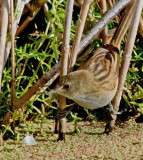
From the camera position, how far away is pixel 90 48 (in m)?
2.70

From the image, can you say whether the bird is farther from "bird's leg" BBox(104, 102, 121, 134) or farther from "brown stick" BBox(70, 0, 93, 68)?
"bird's leg" BBox(104, 102, 121, 134)

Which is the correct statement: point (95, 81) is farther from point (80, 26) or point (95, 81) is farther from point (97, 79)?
point (80, 26)

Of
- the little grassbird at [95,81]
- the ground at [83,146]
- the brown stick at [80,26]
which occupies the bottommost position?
the ground at [83,146]

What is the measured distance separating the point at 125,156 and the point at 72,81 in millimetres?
621

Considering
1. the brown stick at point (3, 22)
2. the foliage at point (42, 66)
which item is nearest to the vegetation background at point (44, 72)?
the foliage at point (42, 66)

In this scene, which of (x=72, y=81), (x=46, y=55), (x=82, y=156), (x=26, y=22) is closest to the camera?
(x=72, y=81)

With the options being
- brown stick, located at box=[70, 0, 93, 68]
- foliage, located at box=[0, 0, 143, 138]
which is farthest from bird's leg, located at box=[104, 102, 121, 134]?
brown stick, located at box=[70, 0, 93, 68]

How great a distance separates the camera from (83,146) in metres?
2.41

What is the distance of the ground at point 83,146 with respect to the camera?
2295 mm

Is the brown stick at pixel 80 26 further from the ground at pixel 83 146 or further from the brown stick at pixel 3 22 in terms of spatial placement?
the ground at pixel 83 146

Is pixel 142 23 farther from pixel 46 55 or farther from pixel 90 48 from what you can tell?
pixel 46 55

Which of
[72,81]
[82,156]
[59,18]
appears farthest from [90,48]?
[82,156]

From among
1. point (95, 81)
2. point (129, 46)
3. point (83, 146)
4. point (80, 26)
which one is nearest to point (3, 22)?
point (80, 26)

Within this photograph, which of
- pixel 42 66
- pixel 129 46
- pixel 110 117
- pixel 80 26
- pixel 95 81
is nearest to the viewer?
pixel 80 26
